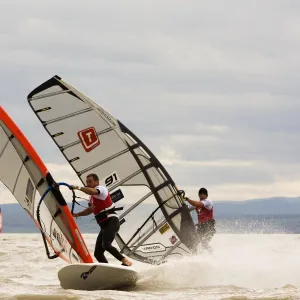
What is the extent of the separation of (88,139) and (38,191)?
7.73 ft

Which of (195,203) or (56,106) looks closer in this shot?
(56,106)

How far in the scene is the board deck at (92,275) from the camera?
845cm

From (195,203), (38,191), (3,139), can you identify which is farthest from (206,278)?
(3,139)

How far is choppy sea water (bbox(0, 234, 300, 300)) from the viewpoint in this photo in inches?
316

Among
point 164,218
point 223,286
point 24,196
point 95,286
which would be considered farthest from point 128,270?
point 164,218

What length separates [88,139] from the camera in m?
11.5

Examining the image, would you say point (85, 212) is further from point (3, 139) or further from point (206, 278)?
point (206, 278)

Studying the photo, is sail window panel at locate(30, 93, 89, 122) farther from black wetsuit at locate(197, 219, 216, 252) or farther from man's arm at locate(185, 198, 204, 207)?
black wetsuit at locate(197, 219, 216, 252)

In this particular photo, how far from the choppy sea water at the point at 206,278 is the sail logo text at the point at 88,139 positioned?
1.88 metres

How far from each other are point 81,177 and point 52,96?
4.24ft

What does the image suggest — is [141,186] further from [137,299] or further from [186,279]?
[137,299]

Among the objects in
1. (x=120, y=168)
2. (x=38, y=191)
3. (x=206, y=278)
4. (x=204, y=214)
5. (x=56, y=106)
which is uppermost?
(x=56, y=106)

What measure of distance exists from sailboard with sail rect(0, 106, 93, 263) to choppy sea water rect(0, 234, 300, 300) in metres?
0.53

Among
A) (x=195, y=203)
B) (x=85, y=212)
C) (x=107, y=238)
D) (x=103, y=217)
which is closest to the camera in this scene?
(x=107, y=238)
